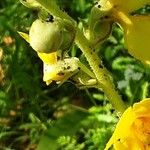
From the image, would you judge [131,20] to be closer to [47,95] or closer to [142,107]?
[142,107]

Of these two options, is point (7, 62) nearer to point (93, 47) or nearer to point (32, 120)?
point (32, 120)

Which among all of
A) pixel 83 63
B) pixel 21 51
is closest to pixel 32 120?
pixel 21 51

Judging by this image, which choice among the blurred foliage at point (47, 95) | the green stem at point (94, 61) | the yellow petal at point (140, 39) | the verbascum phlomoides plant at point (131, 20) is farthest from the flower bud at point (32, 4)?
the blurred foliage at point (47, 95)

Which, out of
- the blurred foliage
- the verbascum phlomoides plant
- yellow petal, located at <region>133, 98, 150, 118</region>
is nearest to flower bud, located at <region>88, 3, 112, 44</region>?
the verbascum phlomoides plant

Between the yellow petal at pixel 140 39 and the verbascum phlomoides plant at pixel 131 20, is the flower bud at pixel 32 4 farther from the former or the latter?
the yellow petal at pixel 140 39

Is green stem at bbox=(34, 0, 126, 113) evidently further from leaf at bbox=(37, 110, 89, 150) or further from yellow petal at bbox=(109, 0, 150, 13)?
leaf at bbox=(37, 110, 89, 150)

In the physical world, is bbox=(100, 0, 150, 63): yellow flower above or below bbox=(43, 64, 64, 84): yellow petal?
above
